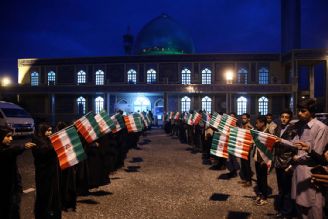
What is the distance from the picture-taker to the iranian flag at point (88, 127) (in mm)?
7180

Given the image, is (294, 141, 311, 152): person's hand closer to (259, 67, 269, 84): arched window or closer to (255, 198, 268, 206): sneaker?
(255, 198, 268, 206): sneaker

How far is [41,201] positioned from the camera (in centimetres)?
542

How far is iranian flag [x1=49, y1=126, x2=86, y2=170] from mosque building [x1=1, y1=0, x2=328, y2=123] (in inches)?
1211

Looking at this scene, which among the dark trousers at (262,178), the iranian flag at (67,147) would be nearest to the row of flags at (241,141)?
the dark trousers at (262,178)

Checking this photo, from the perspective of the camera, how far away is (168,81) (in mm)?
43812

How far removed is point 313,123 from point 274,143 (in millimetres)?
682

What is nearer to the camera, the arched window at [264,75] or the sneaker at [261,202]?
the sneaker at [261,202]

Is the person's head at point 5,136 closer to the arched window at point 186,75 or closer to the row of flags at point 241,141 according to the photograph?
the row of flags at point 241,141

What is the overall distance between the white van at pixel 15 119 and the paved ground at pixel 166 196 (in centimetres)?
865

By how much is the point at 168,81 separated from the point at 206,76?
16.5 feet

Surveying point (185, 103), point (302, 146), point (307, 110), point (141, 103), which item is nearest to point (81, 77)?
point (141, 103)

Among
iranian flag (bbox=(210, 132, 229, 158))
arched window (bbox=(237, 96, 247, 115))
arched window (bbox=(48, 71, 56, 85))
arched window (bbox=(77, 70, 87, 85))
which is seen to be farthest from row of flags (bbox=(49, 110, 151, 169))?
arched window (bbox=(48, 71, 56, 85))

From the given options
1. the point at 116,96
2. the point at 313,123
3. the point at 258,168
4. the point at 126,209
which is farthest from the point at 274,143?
the point at 116,96

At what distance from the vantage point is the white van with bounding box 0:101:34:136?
19812 mm
